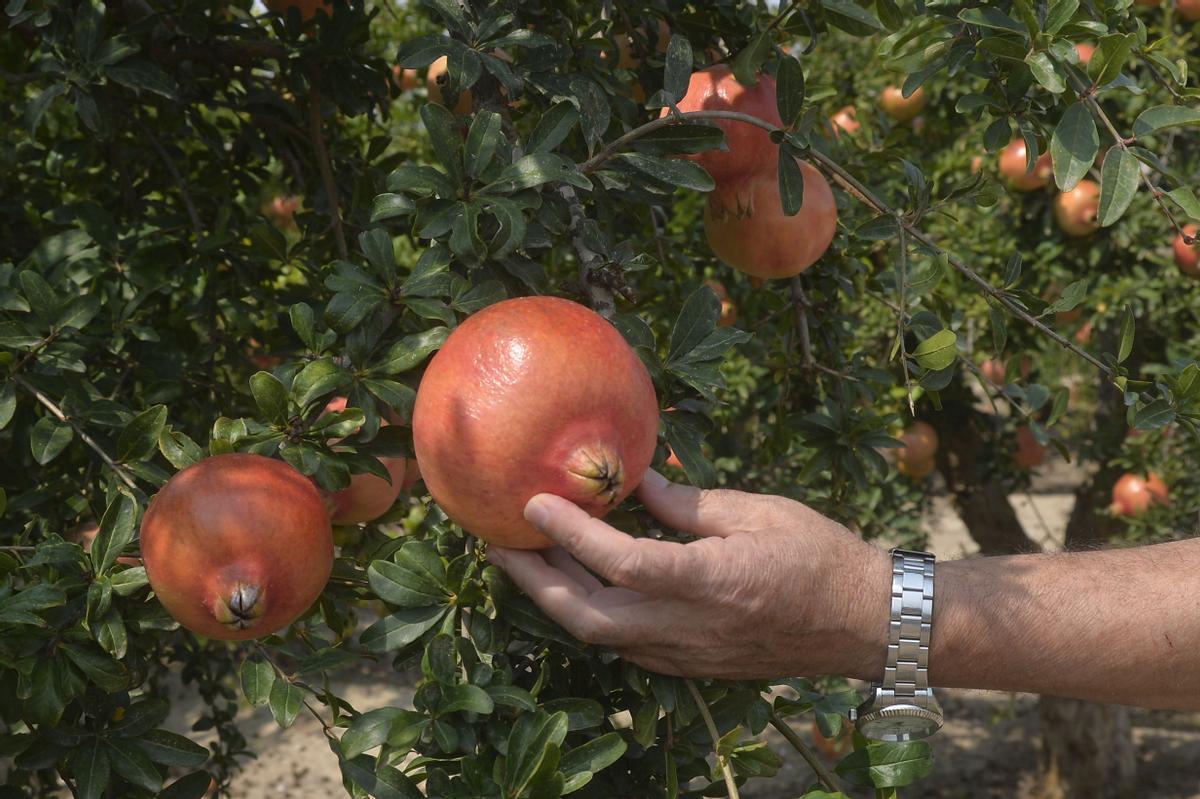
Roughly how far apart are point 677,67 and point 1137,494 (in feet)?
9.45

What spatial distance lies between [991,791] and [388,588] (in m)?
4.18

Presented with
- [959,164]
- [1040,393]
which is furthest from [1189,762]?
[1040,393]

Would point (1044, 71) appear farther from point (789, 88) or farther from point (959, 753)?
point (959, 753)

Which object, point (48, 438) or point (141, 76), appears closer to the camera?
point (48, 438)

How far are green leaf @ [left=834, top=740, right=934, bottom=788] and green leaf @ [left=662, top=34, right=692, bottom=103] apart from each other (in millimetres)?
710

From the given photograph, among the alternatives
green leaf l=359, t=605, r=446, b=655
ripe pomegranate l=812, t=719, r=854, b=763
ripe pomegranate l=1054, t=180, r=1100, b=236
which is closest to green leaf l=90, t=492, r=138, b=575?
green leaf l=359, t=605, r=446, b=655

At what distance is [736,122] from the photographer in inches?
51.6

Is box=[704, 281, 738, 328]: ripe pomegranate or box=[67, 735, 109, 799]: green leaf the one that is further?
box=[704, 281, 738, 328]: ripe pomegranate

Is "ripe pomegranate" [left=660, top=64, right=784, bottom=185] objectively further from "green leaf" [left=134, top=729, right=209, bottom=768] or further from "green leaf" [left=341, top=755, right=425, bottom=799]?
"green leaf" [left=134, top=729, right=209, bottom=768]

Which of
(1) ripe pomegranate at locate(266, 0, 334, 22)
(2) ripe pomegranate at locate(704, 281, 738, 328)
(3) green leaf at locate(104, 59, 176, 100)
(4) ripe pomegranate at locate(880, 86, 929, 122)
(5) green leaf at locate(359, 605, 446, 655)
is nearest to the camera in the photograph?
(5) green leaf at locate(359, 605, 446, 655)

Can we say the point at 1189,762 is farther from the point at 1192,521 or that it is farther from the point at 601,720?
the point at 601,720

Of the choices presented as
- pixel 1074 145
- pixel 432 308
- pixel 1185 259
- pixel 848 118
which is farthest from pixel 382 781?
pixel 1185 259

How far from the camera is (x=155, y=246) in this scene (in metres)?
1.68

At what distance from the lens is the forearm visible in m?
1.22
